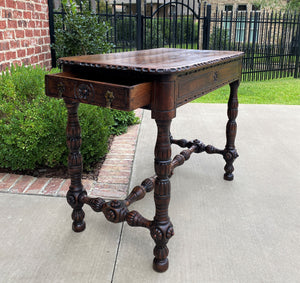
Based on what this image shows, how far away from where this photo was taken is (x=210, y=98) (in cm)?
771

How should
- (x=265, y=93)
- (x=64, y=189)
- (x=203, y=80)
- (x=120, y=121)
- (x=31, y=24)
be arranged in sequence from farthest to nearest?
1. (x=265, y=93)
2. (x=120, y=121)
3. (x=31, y=24)
4. (x=64, y=189)
5. (x=203, y=80)

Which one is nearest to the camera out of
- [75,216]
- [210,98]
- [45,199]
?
[75,216]

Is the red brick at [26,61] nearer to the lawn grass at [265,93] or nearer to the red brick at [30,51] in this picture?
the red brick at [30,51]

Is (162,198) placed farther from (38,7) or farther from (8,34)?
(38,7)

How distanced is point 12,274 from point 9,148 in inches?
51.7

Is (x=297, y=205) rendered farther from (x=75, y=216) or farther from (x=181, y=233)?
(x=75, y=216)

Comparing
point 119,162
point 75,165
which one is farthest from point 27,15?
point 75,165

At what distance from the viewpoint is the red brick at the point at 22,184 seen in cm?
280

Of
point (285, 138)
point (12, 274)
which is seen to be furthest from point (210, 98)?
point (12, 274)

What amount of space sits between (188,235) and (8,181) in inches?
67.3

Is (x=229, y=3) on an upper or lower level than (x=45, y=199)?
upper

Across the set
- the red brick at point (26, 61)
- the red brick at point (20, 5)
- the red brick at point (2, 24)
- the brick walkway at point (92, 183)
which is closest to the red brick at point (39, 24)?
the red brick at point (20, 5)

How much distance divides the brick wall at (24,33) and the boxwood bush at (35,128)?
49 cm

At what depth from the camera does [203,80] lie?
2055 mm
